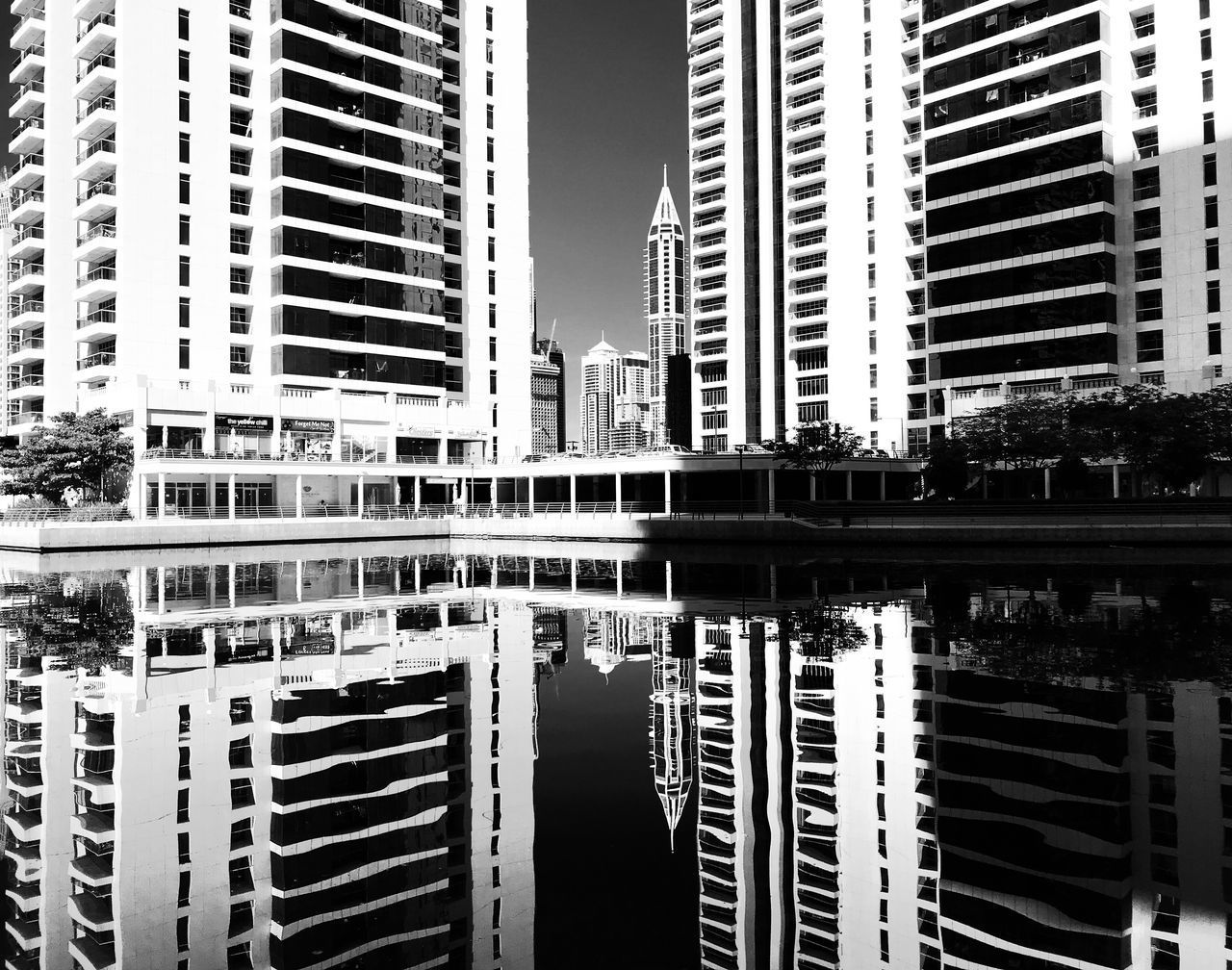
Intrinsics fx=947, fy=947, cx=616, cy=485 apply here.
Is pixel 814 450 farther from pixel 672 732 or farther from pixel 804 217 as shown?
pixel 672 732

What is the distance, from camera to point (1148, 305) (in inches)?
2756

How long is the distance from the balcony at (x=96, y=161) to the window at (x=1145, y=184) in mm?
74064

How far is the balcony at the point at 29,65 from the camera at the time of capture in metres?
78.7

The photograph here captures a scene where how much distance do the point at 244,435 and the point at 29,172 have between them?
3428 cm

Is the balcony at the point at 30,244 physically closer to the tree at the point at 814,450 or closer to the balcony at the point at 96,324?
the balcony at the point at 96,324

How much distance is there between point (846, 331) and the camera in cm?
8894

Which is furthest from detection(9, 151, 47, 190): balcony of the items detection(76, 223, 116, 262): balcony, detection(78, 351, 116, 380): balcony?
detection(78, 351, 116, 380): balcony

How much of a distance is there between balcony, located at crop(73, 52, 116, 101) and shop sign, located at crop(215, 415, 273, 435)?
84.0ft

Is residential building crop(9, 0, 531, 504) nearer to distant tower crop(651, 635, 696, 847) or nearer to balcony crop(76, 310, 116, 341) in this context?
balcony crop(76, 310, 116, 341)

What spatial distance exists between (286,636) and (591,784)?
1197 centimetres

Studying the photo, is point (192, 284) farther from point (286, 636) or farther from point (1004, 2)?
point (1004, 2)

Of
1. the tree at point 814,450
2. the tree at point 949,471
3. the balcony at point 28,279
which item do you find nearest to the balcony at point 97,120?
the balcony at point 28,279

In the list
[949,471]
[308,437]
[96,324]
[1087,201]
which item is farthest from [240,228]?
[1087,201]

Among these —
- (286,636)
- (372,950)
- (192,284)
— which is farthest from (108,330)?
(372,950)
